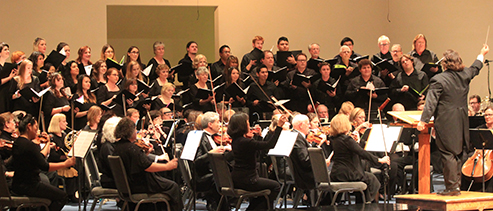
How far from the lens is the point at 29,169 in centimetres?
472

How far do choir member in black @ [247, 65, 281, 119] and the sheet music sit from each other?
2937mm

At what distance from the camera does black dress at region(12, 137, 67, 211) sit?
466cm

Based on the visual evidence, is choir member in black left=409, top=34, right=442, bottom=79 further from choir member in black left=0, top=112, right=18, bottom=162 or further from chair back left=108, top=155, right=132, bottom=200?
choir member in black left=0, top=112, right=18, bottom=162

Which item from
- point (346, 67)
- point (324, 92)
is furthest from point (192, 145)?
point (346, 67)

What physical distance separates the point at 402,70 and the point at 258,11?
3545 mm

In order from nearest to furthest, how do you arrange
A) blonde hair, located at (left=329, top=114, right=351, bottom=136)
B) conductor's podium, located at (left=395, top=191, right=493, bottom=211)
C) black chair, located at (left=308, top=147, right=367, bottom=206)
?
conductor's podium, located at (left=395, top=191, right=493, bottom=211)
black chair, located at (left=308, top=147, right=367, bottom=206)
blonde hair, located at (left=329, top=114, right=351, bottom=136)

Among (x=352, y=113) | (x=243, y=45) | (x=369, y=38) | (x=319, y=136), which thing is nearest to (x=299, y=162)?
(x=319, y=136)

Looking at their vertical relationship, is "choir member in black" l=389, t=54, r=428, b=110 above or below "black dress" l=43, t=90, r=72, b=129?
above

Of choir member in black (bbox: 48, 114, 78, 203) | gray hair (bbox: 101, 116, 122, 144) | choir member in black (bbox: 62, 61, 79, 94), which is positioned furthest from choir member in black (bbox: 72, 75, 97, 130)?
gray hair (bbox: 101, 116, 122, 144)

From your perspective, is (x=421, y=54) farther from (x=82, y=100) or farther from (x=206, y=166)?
(x=82, y=100)

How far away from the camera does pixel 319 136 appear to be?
5.90 metres

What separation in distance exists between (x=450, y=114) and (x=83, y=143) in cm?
308

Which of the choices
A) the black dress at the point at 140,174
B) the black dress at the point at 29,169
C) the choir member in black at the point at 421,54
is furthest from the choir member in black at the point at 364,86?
the black dress at the point at 29,169

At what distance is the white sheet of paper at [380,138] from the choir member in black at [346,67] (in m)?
2.45
